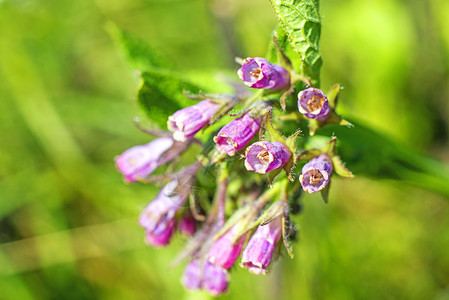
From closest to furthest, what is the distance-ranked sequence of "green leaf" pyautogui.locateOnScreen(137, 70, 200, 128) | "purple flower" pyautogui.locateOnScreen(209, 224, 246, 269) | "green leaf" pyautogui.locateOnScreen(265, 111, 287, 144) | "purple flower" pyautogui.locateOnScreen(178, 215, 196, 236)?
"green leaf" pyautogui.locateOnScreen(265, 111, 287, 144), "purple flower" pyautogui.locateOnScreen(209, 224, 246, 269), "green leaf" pyautogui.locateOnScreen(137, 70, 200, 128), "purple flower" pyautogui.locateOnScreen(178, 215, 196, 236)

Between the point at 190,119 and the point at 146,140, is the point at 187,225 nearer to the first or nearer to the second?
the point at 190,119

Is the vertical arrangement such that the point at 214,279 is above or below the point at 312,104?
below

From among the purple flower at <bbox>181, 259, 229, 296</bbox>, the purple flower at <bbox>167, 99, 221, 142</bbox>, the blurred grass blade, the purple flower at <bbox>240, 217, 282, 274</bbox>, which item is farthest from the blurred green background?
the purple flower at <bbox>167, 99, 221, 142</bbox>

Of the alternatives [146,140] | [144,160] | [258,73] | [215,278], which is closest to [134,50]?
[144,160]

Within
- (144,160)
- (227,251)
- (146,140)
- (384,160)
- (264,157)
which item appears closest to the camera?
(264,157)

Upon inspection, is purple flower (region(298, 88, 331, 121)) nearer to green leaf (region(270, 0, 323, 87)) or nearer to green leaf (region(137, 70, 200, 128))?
green leaf (region(270, 0, 323, 87))

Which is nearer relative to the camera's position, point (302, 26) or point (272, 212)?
point (302, 26)

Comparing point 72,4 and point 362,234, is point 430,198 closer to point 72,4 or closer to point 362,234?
point 362,234
